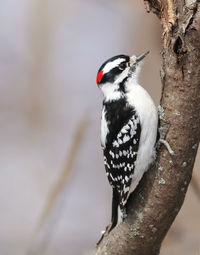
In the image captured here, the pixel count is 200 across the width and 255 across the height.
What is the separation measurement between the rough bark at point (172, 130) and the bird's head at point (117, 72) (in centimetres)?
63

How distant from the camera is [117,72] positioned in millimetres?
3516

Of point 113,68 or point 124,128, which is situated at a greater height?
point 113,68

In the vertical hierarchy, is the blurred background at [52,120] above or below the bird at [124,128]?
above

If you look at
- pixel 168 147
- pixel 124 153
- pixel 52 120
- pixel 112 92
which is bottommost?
pixel 168 147

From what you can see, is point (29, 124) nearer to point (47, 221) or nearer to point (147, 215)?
point (47, 221)

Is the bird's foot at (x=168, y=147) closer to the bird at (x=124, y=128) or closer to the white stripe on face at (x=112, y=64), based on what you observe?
the bird at (x=124, y=128)

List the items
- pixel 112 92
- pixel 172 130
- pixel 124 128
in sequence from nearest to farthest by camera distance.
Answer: pixel 172 130 → pixel 124 128 → pixel 112 92

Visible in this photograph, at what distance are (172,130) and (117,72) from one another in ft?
2.66

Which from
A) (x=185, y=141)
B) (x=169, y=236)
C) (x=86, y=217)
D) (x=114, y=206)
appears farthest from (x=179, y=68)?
(x=86, y=217)

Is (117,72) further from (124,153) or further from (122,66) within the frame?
(124,153)

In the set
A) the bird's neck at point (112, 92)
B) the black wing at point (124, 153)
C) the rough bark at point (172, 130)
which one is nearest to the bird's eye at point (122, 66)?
the bird's neck at point (112, 92)

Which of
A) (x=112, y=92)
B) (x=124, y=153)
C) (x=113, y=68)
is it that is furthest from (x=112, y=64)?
(x=124, y=153)

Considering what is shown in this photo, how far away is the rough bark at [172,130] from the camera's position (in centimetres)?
268

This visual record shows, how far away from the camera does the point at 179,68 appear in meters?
2.77
